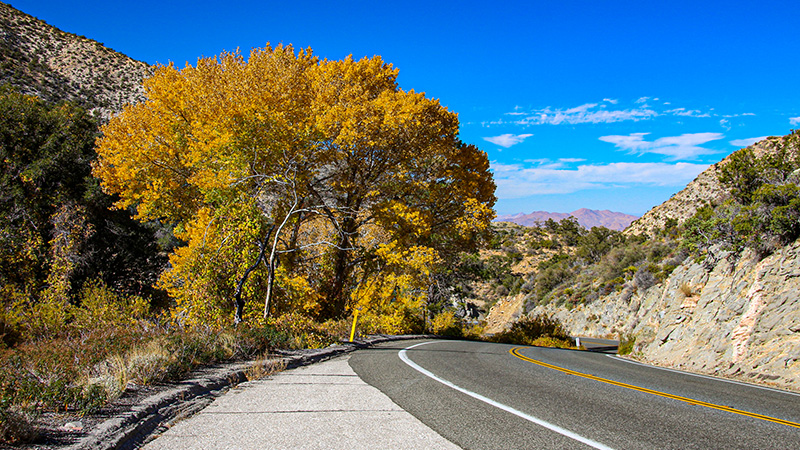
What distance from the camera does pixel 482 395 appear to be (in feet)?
20.0

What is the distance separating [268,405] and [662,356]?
1314 cm

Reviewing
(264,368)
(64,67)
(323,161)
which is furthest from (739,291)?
(64,67)

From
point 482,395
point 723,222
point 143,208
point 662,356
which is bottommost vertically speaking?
point 662,356

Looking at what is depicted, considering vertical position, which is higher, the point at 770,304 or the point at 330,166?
the point at 330,166

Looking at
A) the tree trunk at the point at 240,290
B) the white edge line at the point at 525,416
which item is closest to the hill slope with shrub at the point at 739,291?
the white edge line at the point at 525,416

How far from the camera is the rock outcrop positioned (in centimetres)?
991

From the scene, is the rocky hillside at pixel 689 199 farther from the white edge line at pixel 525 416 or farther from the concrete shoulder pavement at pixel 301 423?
the concrete shoulder pavement at pixel 301 423

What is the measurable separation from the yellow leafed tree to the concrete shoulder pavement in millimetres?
9289

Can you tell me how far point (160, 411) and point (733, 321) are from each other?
13.3 metres

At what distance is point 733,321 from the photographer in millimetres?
11750

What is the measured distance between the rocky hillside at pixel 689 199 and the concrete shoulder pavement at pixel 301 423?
155 feet

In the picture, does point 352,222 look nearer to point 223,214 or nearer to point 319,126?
point 319,126

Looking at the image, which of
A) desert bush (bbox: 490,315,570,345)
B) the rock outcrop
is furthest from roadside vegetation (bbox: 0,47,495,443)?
the rock outcrop

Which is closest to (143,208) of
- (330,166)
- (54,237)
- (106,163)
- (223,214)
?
(106,163)
